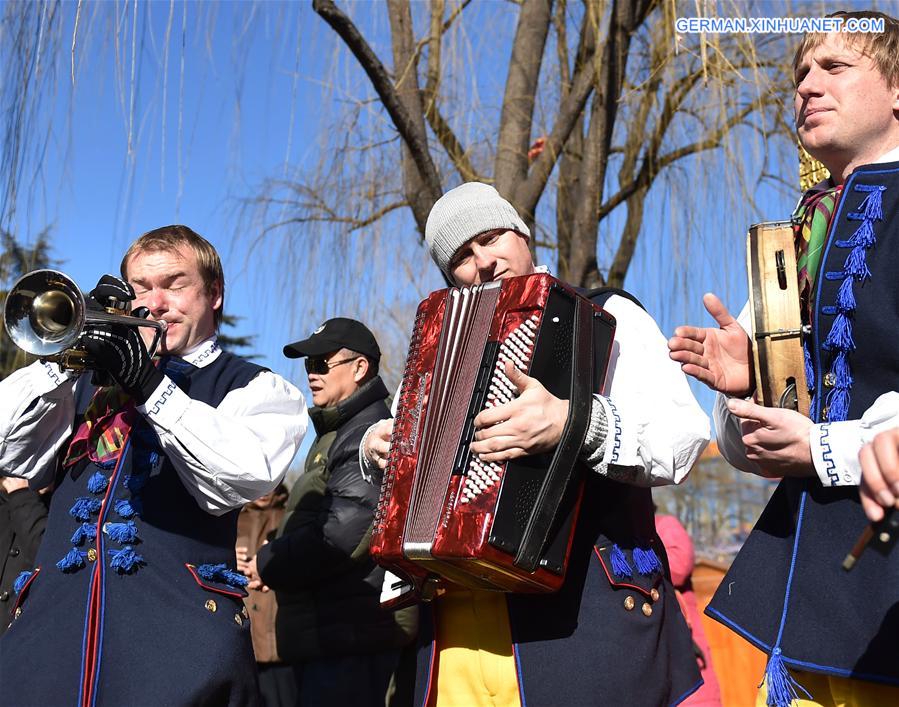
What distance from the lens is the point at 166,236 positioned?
3.31 m

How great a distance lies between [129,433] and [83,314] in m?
0.46

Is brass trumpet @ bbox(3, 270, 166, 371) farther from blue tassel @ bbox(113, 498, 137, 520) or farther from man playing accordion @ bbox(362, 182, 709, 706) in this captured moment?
man playing accordion @ bbox(362, 182, 709, 706)

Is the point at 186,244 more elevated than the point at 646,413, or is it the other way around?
the point at 186,244

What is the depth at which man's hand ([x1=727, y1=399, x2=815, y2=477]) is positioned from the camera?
2.14 m

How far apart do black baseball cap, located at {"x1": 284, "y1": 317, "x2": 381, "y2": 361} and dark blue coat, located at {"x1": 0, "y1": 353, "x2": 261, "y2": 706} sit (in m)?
1.48

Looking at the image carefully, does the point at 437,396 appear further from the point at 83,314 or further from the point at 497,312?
the point at 83,314

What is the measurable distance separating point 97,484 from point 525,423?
1.26 m

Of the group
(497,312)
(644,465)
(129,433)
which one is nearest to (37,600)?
(129,433)

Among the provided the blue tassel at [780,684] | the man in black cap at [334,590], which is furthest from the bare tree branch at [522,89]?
the blue tassel at [780,684]

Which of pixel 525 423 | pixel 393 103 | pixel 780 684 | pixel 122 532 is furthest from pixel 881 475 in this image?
pixel 393 103

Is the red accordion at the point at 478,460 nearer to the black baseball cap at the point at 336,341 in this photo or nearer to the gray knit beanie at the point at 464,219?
the gray knit beanie at the point at 464,219

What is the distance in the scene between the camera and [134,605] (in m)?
2.81

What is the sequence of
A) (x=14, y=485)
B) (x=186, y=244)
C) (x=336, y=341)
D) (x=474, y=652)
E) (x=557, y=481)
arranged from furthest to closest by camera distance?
(x=14, y=485) → (x=336, y=341) → (x=186, y=244) → (x=474, y=652) → (x=557, y=481)

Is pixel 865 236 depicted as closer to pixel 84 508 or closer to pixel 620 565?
pixel 620 565
